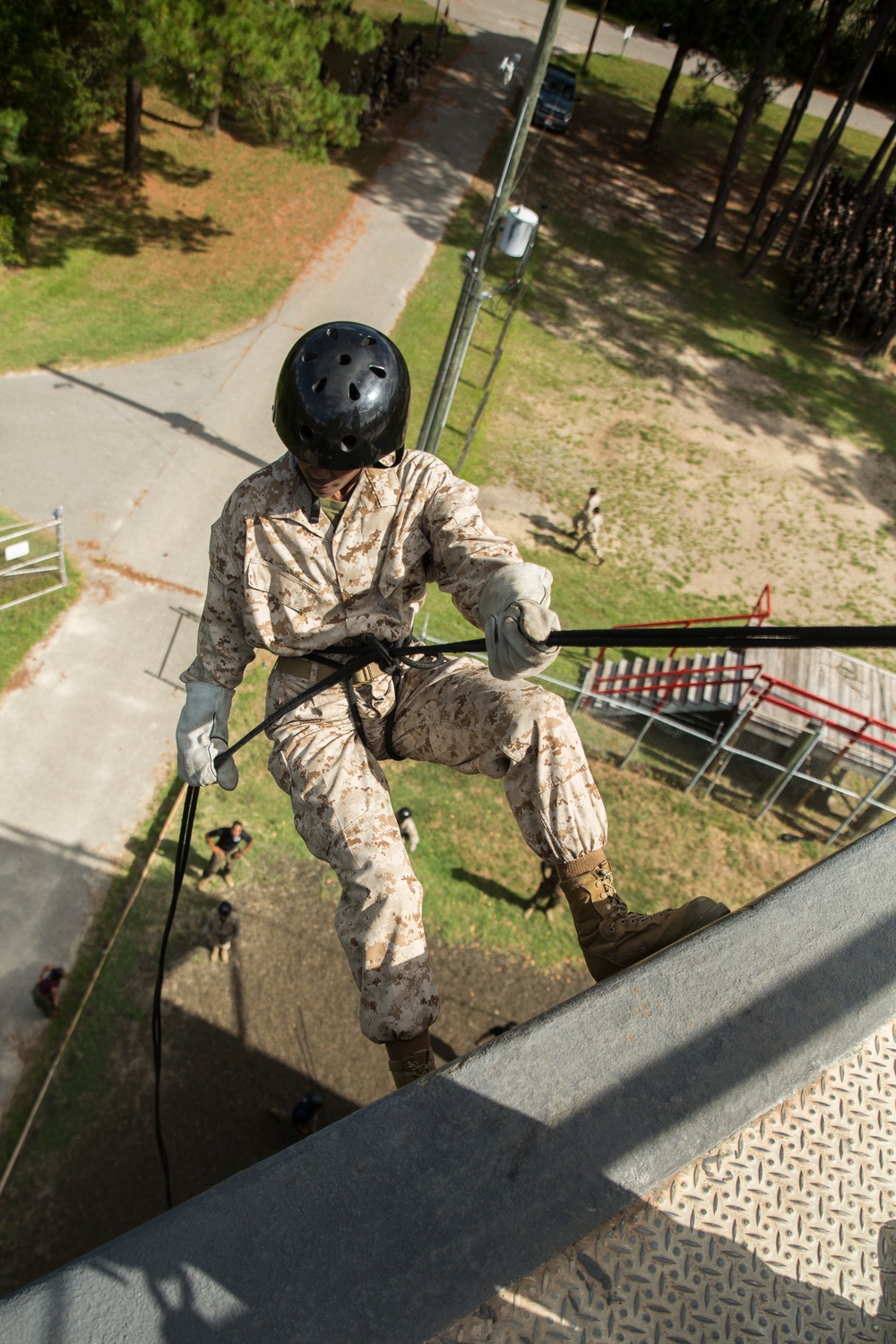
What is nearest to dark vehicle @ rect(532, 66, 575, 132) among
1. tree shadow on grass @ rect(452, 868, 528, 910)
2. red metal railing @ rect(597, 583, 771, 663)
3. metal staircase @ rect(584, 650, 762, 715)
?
red metal railing @ rect(597, 583, 771, 663)

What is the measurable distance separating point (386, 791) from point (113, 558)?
11.1 metres

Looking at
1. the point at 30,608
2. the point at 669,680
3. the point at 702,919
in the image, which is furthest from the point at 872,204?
the point at 702,919

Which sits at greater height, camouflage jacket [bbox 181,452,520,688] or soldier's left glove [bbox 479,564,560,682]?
soldier's left glove [bbox 479,564,560,682]

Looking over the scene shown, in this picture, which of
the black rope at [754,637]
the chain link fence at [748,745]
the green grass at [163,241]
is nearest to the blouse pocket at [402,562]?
the black rope at [754,637]

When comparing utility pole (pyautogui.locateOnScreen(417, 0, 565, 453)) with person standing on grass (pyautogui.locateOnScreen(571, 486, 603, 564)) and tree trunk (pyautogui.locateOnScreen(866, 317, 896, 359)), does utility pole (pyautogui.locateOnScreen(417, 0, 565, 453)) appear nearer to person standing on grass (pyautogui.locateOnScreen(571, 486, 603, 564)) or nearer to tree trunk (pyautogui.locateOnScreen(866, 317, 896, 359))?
person standing on grass (pyautogui.locateOnScreen(571, 486, 603, 564))

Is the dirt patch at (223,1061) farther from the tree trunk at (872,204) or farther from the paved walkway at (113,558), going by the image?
the tree trunk at (872,204)

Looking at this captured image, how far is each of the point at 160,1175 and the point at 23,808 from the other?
4.75m

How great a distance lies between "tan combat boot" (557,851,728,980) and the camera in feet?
11.9

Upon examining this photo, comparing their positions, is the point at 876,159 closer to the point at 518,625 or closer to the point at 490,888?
the point at 490,888

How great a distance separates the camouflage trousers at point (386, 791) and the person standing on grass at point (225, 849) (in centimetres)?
601

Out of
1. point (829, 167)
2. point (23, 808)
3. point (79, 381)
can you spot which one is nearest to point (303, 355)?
point (23, 808)

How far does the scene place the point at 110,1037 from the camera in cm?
894

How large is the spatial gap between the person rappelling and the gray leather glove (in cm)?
1

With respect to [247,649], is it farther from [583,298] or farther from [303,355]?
[583,298]
